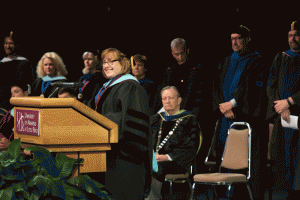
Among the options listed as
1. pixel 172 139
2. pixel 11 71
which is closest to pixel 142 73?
pixel 172 139

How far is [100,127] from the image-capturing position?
2.50 meters

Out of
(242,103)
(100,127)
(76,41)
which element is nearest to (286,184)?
(242,103)

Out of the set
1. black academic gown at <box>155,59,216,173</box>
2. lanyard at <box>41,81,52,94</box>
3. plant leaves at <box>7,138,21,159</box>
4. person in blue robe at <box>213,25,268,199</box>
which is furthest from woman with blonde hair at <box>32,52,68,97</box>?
plant leaves at <box>7,138,21,159</box>

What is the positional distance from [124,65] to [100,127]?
3.26ft

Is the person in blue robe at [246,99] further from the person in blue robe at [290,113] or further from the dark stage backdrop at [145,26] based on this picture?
the dark stage backdrop at [145,26]

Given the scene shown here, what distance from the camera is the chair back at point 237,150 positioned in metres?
4.96

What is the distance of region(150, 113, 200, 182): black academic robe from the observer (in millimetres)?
5008

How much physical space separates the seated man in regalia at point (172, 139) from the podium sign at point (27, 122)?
2.59m

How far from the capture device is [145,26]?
7645mm

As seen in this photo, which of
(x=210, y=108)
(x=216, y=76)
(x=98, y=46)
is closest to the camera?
(x=216, y=76)

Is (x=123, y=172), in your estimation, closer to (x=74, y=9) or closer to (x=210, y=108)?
(x=210, y=108)

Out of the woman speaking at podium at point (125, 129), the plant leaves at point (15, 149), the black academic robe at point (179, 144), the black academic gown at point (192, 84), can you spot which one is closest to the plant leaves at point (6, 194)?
the plant leaves at point (15, 149)

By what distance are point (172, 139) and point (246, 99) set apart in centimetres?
94

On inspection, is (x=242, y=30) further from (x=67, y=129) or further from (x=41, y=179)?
(x=41, y=179)
